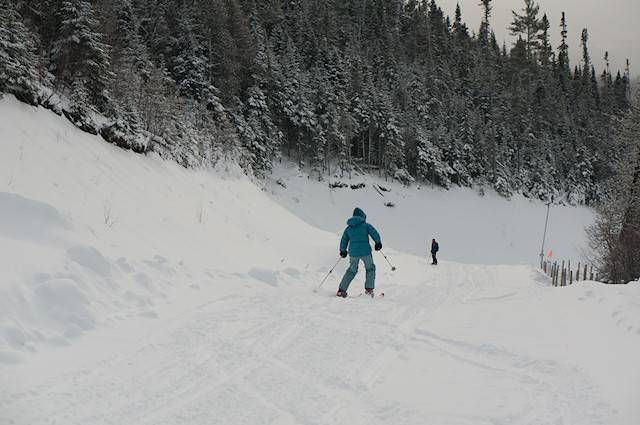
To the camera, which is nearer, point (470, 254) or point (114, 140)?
point (114, 140)

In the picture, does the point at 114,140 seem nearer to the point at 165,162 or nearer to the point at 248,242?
the point at 165,162

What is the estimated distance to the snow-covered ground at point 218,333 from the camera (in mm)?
2791

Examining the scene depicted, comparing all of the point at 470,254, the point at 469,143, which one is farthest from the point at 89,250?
the point at 469,143

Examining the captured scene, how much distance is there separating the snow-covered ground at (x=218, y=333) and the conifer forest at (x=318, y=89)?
137 inches

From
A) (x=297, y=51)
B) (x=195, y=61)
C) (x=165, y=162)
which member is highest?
(x=297, y=51)

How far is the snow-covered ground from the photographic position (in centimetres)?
279

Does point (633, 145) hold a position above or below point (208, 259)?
above

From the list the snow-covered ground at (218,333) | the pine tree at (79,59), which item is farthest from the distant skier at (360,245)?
the pine tree at (79,59)

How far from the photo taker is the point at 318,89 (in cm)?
3747

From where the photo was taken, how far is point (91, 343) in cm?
364

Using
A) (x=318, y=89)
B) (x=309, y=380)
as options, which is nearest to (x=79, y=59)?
(x=309, y=380)

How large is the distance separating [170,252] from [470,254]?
29150mm

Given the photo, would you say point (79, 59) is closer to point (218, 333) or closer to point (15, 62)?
point (15, 62)

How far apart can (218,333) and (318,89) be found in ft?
118
